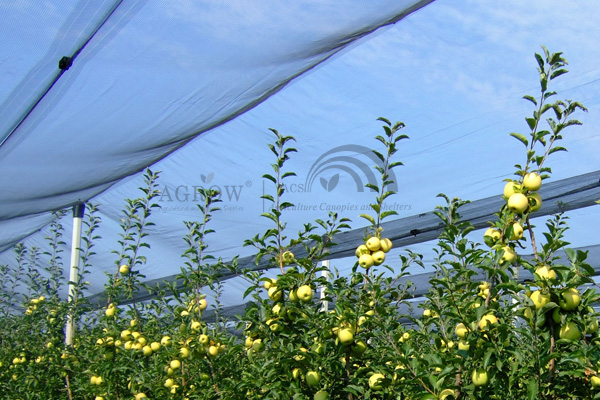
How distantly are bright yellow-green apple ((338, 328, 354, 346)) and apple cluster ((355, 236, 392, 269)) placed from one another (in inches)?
13.4

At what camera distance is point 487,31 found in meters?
3.21

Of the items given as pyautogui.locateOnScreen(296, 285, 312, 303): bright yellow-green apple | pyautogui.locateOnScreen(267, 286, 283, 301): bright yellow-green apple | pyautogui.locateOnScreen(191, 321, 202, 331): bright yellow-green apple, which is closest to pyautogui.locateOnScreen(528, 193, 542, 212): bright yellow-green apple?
pyautogui.locateOnScreen(296, 285, 312, 303): bright yellow-green apple

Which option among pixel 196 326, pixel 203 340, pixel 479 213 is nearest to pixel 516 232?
pixel 203 340

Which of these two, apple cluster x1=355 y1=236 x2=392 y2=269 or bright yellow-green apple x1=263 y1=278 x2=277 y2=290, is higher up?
apple cluster x1=355 y1=236 x2=392 y2=269

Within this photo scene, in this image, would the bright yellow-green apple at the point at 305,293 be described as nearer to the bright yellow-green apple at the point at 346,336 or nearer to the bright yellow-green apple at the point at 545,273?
the bright yellow-green apple at the point at 346,336

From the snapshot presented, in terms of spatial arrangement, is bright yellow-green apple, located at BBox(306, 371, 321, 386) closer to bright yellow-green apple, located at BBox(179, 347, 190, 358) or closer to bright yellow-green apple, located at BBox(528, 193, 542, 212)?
bright yellow-green apple, located at BBox(528, 193, 542, 212)

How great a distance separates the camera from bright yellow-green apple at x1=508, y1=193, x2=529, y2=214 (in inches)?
62.7

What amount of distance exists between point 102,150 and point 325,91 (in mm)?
1760

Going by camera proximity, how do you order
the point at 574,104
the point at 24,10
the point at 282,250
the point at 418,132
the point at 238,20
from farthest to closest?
1. the point at 418,132
2. the point at 238,20
3. the point at 24,10
4. the point at 282,250
5. the point at 574,104

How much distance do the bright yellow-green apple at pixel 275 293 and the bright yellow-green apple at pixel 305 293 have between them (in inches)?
3.9

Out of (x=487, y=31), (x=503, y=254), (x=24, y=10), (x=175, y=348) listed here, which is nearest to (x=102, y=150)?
(x=24, y=10)

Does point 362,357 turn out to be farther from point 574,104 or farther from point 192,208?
point 192,208

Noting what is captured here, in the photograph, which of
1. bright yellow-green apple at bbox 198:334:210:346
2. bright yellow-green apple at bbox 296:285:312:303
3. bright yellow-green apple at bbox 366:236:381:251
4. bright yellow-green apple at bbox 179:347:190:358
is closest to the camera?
bright yellow-green apple at bbox 296:285:312:303

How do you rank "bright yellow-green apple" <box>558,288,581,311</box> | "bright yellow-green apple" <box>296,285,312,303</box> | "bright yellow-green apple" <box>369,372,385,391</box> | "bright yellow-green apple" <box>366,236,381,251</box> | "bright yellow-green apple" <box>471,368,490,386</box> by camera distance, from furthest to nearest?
"bright yellow-green apple" <box>366,236,381,251</box>
"bright yellow-green apple" <box>296,285,312,303</box>
"bright yellow-green apple" <box>369,372,385,391</box>
"bright yellow-green apple" <box>471,368,490,386</box>
"bright yellow-green apple" <box>558,288,581,311</box>
